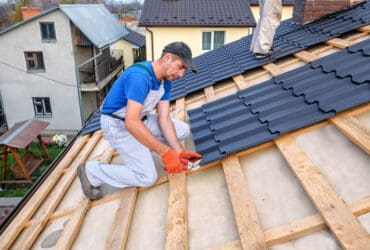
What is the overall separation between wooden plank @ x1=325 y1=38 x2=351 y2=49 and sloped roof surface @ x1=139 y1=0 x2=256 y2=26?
11.9 metres

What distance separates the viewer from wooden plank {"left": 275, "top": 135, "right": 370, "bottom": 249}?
155 cm

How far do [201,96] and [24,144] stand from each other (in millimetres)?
8968

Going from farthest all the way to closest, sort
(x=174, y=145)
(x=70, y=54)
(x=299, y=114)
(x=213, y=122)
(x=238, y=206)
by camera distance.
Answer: (x=70, y=54), (x=213, y=122), (x=174, y=145), (x=299, y=114), (x=238, y=206)

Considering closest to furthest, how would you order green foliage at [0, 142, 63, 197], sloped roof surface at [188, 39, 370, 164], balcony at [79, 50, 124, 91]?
sloped roof surface at [188, 39, 370, 164] < green foliage at [0, 142, 63, 197] < balcony at [79, 50, 124, 91]

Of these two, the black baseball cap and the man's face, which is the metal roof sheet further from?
the black baseball cap

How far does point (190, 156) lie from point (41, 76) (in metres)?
17.3

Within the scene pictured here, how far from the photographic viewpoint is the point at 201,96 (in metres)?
4.66

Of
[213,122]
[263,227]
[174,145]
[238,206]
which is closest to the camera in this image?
[263,227]

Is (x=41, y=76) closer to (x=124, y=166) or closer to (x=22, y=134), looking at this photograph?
(x=22, y=134)

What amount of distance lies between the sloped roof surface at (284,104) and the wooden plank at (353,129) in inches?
2.9

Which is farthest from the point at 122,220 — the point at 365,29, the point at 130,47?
the point at 130,47

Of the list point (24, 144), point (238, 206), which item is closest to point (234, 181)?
point (238, 206)

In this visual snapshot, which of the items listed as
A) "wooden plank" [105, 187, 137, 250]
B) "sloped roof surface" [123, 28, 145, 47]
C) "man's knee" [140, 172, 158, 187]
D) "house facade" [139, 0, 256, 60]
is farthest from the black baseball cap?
"sloped roof surface" [123, 28, 145, 47]

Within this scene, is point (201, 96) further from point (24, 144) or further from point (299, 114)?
point (24, 144)
